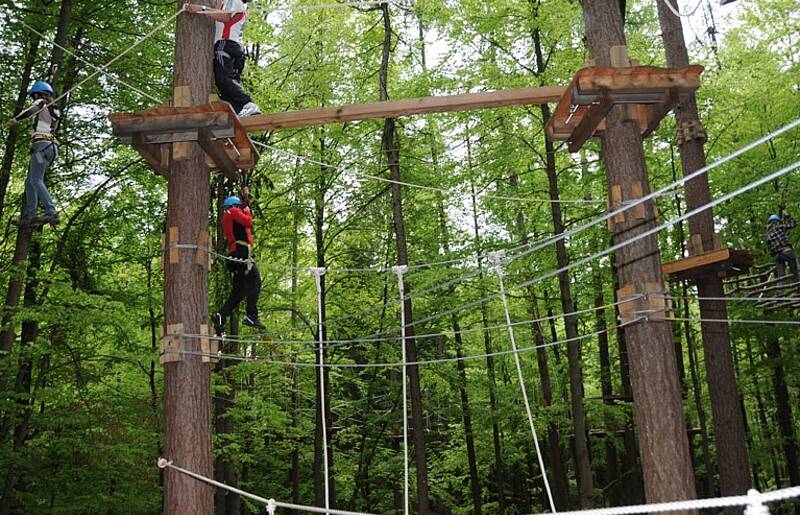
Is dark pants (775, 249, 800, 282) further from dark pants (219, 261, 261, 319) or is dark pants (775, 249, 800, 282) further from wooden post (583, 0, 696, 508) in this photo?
dark pants (219, 261, 261, 319)

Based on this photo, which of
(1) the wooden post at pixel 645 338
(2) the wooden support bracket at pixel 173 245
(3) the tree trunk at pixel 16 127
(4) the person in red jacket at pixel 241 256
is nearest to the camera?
(1) the wooden post at pixel 645 338

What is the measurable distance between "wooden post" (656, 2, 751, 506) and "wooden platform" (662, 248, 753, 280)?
153 millimetres

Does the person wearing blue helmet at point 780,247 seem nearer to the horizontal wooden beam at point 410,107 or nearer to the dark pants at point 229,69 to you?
the horizontal wooden beam at point 410,107

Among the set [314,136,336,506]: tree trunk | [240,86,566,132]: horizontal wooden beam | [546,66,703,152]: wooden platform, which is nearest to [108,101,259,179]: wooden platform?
[240,86,566,132]: horizontal wooden beam

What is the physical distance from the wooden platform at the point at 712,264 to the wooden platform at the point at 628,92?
8.62ft

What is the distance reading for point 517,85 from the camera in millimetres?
11109

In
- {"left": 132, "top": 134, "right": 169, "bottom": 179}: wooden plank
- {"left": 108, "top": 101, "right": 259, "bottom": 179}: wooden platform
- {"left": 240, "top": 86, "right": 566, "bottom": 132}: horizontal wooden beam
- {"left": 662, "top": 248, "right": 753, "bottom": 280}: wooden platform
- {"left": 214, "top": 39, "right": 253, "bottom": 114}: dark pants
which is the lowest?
{"left": 662, "top": 248, "right": 753, "bottom": 280}: wooden platform

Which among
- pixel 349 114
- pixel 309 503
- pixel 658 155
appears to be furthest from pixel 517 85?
pixel 309 503

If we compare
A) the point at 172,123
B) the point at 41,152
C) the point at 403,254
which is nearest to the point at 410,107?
the point at 172,123

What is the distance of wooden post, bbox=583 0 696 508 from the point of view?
4.53 m

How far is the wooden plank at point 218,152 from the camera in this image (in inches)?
197

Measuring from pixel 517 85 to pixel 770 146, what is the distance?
471cm

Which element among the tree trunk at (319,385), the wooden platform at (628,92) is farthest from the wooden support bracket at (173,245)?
the tree trunk at (319,385)

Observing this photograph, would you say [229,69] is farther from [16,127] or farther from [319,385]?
[319,385]
